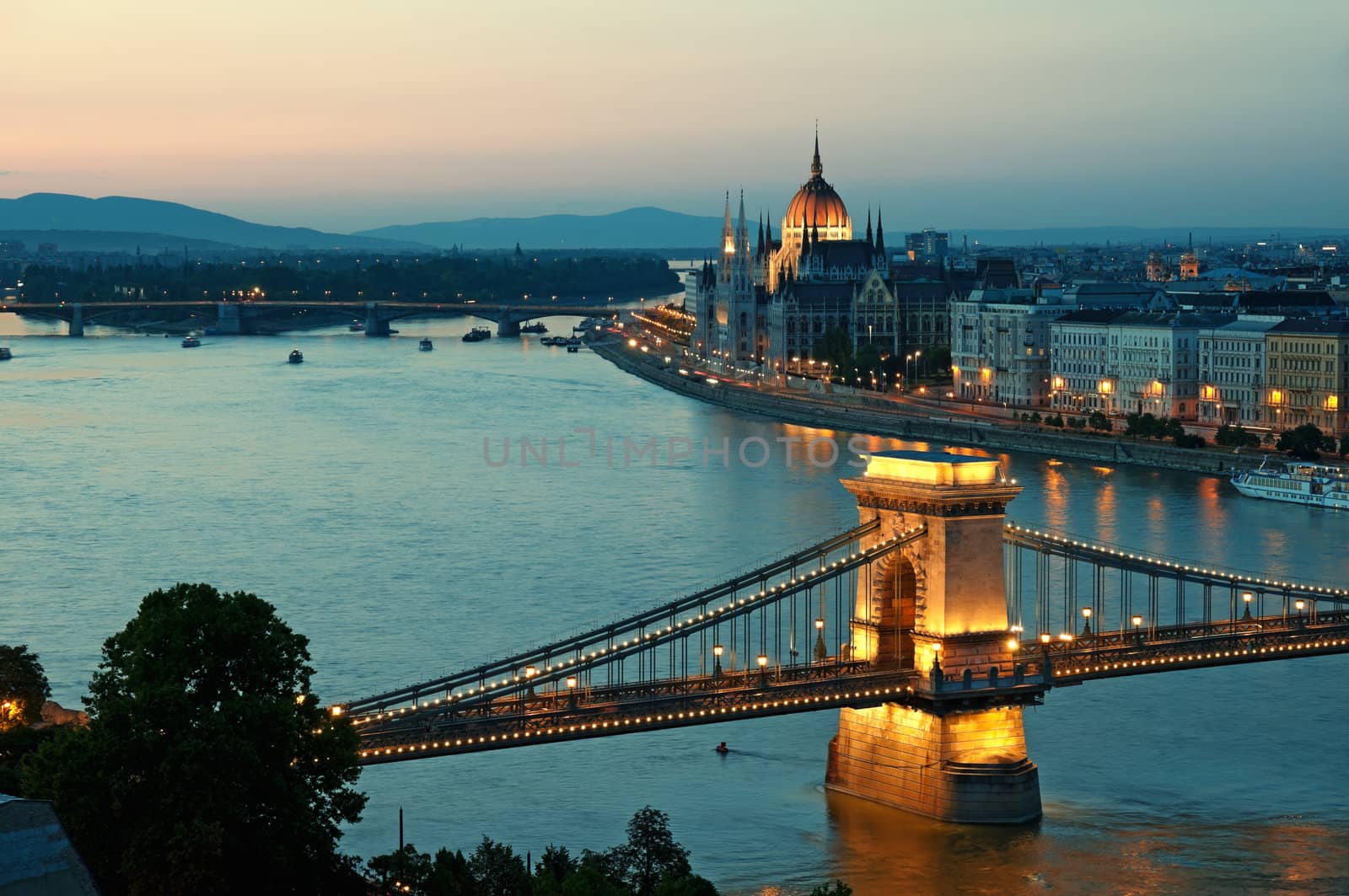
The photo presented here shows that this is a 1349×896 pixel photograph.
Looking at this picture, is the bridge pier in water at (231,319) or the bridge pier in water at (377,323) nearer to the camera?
the bridge pier in water at (377,323)

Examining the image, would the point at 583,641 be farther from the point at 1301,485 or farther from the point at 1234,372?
the point at 1234,372

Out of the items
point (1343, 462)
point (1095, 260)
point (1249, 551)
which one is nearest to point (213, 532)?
point (1249, 551)

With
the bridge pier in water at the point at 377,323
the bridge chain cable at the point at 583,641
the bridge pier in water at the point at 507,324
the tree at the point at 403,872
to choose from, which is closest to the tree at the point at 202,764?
the tree at the point at 403,872

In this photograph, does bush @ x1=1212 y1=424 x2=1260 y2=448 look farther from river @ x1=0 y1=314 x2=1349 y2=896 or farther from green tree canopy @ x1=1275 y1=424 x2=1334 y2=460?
river @ x1=0 y1=314 x2=1349 y2=896

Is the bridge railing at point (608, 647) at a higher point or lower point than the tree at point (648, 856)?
higher

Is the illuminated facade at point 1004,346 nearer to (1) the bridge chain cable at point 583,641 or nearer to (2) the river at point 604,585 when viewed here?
(2) the river at point 604,585

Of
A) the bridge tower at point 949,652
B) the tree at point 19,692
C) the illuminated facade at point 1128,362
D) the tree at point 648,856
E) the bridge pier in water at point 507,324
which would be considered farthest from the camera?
the bridge pier in water at point 507,324

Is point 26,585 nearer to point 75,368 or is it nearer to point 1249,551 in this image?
point 1249,551

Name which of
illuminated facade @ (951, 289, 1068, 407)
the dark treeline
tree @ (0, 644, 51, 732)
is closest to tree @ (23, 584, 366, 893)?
tree @ (0, 644, 51, 732)

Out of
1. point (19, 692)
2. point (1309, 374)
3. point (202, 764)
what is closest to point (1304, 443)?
point (1309, 374)
